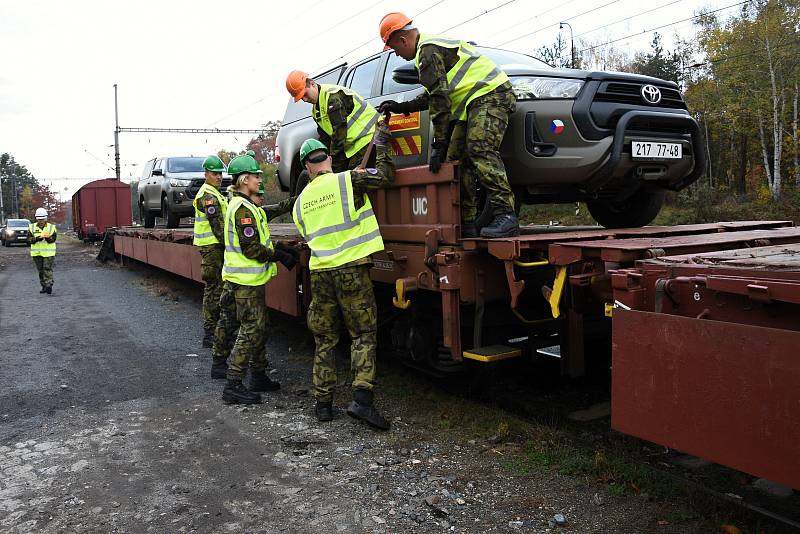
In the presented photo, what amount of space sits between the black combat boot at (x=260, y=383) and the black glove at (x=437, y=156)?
98.2 inches

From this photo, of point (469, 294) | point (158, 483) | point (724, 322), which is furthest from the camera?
point (469, 294)

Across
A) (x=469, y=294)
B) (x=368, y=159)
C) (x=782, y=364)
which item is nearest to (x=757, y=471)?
(x=782, y=364)

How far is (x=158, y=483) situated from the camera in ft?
13.0

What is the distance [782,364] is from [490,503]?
5.80 ft

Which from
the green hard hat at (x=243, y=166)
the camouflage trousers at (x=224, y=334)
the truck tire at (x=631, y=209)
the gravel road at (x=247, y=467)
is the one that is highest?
the green hard hat at (x=243, y=166)

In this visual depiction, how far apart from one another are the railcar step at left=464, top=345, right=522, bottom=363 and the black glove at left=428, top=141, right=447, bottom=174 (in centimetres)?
124

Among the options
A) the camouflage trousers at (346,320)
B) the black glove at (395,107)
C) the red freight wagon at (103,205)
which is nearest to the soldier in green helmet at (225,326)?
the camouflage trousers at (346,320)

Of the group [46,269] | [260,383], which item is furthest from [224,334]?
[46,269]

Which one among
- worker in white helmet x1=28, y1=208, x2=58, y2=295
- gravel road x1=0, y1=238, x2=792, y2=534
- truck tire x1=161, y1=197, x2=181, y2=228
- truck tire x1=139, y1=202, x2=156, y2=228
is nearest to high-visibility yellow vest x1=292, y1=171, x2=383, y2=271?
gravel road x1=0, y1=238, x2=792, y2=534

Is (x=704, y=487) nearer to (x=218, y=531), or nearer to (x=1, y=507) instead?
(x=218, y=531)

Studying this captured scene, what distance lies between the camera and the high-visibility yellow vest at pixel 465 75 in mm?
4562

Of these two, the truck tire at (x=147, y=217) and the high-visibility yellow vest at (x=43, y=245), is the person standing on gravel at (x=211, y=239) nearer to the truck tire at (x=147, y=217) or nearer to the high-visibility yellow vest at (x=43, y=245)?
the high-visibility yellow vest at (x=43, y=245)

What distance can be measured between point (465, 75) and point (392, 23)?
664 millimetres

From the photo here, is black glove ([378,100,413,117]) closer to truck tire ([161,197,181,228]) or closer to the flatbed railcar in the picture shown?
the flatbed railcar
